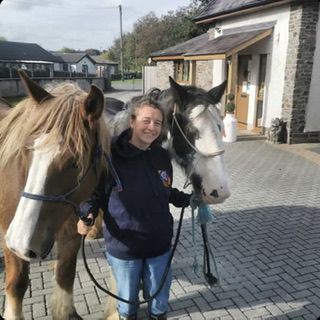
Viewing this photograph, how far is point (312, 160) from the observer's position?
8492mm

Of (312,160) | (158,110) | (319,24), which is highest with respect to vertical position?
(319,24)

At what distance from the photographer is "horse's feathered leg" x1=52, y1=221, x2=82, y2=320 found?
8.14ft

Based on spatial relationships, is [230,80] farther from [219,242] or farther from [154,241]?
[154,241]

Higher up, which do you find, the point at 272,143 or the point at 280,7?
the point at 280,7

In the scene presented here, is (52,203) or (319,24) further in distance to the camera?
(319,24)

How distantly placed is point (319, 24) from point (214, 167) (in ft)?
29.0

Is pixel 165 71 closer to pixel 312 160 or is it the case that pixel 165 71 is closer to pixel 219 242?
pixel 312 160

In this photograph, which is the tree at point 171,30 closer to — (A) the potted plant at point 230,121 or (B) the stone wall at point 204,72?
(B) the stone wall at point 204,72

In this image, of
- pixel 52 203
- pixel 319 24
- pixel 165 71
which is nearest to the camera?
pixel 52 203

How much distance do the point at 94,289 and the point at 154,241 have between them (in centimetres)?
149

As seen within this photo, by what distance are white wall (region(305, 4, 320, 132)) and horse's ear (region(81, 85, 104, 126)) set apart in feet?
31.1

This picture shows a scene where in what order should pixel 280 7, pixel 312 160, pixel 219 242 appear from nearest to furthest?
pixel 219 242
pixel 312 160
pixel 280 7

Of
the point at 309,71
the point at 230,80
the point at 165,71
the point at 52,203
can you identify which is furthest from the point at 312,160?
the point at 165,71

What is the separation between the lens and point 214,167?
2.43 m
